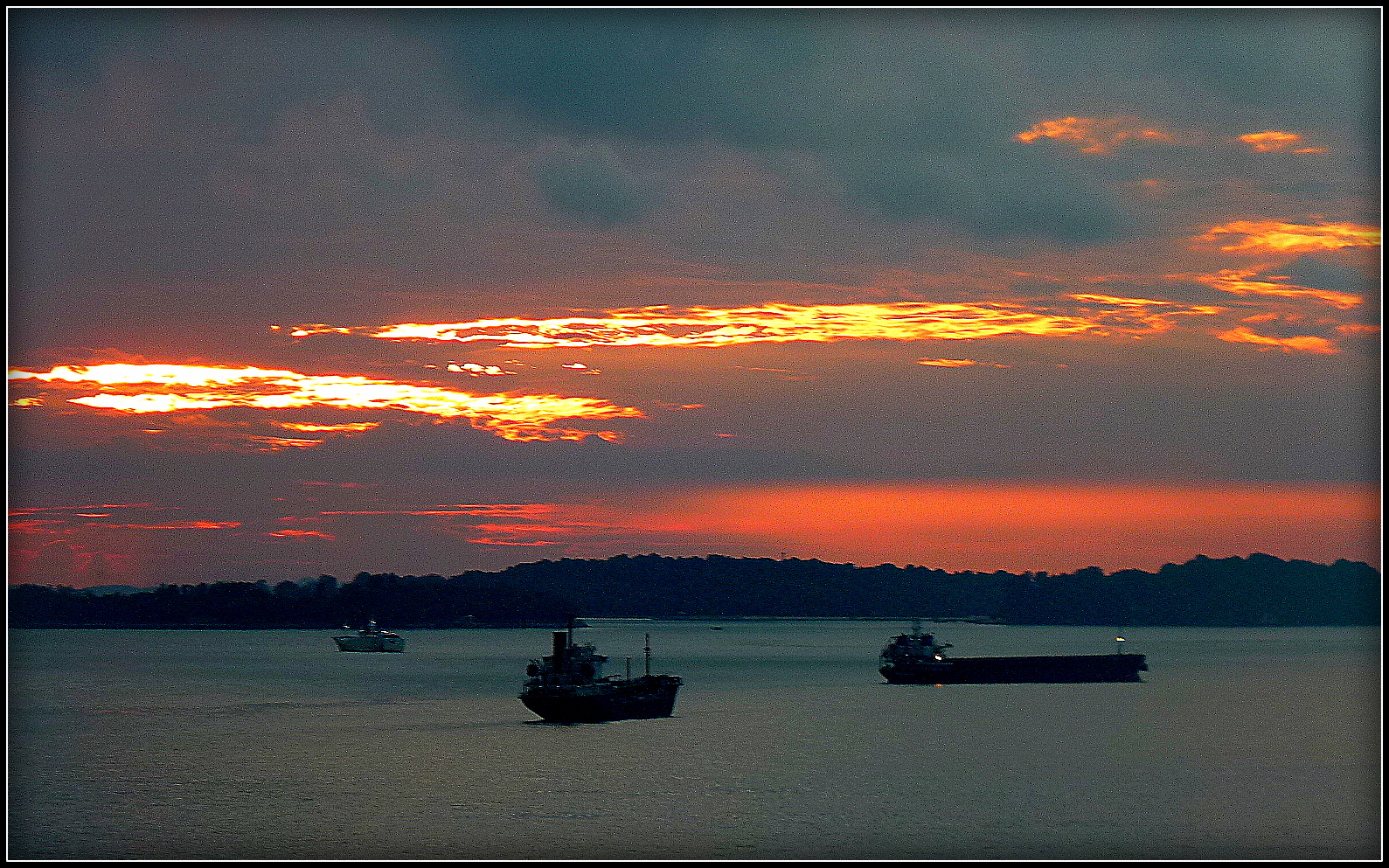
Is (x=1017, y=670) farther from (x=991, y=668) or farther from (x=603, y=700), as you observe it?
(x=603, y=700)

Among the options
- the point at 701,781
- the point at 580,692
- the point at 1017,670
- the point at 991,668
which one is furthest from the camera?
the point at 1017,670

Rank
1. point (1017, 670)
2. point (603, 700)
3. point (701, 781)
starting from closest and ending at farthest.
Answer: point (701, 781), point (603, 700), point (1017, 670)

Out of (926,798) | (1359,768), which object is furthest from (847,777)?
(1359,768)

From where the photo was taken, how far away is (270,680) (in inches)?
6649

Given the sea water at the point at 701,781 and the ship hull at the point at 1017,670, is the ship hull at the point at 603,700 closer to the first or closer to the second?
the sea water at the point at 701,781

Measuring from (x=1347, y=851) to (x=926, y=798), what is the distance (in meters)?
17.6

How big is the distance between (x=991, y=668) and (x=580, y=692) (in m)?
73.0

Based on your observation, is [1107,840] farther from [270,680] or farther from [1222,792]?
[270,680]

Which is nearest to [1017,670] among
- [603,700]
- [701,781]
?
[603,700]

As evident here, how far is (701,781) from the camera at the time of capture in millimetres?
70688

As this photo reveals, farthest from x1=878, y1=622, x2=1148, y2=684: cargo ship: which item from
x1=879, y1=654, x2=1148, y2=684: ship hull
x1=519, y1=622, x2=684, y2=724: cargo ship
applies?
x1=519, y1=622, x2=684, y2=724: cargo ship

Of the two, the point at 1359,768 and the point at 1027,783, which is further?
the point at 1359,768

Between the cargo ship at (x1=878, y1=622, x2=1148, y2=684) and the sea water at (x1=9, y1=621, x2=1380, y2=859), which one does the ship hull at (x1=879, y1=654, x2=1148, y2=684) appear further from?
the sea water at (x1=9, y1=621, x2=1380, y2=859)

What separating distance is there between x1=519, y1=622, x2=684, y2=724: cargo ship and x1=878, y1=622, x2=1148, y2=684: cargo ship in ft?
188
